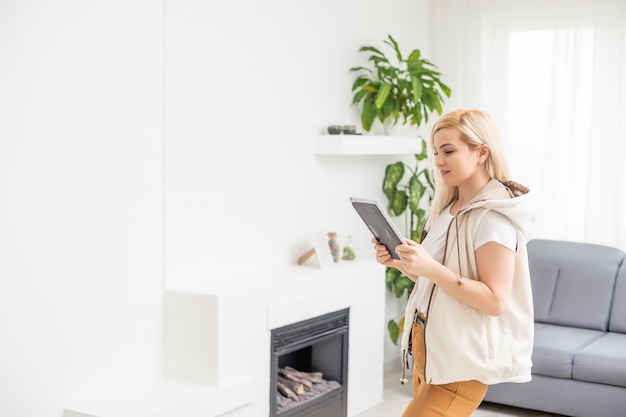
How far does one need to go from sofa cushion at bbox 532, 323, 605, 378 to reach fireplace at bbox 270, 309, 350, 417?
1013 millimetres

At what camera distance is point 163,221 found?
3.50 meters

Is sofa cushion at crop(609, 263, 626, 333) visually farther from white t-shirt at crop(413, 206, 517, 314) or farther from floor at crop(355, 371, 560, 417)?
white t-shirt at crop(413, 206, 517, 314)

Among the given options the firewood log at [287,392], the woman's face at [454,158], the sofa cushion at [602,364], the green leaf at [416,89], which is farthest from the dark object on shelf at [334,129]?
the woman's face at [454,158]

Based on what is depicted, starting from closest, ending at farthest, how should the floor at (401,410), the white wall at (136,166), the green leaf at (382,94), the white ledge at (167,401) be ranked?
the white wall at (136,166)
the white ledge at (167,401)
the floor at (401,410)
the green leaf at (382,94)

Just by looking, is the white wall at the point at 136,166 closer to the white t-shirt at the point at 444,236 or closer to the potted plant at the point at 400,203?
the potted plant at the point at 400,203

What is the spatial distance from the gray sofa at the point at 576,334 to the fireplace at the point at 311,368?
87cm

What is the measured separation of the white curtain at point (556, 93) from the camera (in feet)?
16.4

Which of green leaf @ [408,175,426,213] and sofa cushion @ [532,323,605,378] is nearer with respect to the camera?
sofa cushion @ [532,323,605,378]

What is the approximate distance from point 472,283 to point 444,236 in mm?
241

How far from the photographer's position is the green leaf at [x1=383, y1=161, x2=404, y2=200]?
5008 mm

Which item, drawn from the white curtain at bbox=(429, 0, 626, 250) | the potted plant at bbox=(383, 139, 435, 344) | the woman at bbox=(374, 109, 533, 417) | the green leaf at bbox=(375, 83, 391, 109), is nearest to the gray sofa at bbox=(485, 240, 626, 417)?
the white curtain at bbox=(429, 0, 626, 250)

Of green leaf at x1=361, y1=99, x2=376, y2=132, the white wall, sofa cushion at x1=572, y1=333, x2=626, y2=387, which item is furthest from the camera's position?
green leaf at x1=361, y1=99, x2=376, y2=132

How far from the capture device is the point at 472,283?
216 centimetres

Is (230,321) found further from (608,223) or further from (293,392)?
(608,223)
